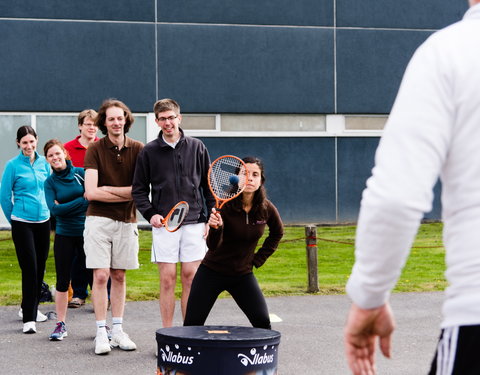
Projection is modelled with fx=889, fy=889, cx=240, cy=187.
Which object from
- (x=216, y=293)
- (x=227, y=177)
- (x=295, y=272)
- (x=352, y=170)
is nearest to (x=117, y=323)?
(x=216, y=293)

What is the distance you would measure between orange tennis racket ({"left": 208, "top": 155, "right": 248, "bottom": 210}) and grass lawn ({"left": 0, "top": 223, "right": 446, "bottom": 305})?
4.33m

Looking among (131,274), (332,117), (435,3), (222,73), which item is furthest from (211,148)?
(131,274)

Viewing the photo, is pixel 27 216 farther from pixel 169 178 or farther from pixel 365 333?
pixel 365 333

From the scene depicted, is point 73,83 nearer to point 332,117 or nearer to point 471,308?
point 332,117

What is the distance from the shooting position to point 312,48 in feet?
74.2

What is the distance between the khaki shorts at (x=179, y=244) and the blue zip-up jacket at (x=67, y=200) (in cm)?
115

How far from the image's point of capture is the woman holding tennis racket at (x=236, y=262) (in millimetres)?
6430

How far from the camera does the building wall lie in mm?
21031

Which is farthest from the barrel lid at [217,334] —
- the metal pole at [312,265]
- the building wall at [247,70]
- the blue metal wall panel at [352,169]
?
the blue metal wall panel at [352,169]

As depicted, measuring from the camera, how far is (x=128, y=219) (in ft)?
26.0

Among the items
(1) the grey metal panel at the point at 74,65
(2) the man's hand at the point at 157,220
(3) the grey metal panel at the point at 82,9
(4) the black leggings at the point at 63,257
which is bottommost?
(4) the black leggings at the point at 63,257

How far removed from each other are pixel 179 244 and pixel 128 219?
580 millimetres

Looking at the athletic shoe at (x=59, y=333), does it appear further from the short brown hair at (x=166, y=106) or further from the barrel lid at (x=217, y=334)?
the barrel lid at (x=217, y=334)

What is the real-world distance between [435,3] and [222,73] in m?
6.02
